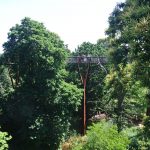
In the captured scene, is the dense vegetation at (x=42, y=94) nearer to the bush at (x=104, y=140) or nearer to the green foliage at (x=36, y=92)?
the green foliage at (x=36, y=92)

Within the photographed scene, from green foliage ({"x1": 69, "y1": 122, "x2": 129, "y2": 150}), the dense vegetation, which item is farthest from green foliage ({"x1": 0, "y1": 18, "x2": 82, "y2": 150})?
green foliage ({"x1": 69, "y1": 122, "x2": 129, "y2": 150})

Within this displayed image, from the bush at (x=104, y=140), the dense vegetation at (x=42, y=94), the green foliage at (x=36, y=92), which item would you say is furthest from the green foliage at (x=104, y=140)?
the green foliage at (x=36, y=92)

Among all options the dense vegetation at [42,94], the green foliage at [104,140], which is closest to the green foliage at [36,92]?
the dense vegetation at [42,94]

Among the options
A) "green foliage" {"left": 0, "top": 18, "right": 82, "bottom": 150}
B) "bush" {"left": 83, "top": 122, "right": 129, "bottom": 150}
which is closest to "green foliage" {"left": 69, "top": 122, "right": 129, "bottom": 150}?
"bush" {"left": 83, "top": 122, "right": 129, "bottom": 150}

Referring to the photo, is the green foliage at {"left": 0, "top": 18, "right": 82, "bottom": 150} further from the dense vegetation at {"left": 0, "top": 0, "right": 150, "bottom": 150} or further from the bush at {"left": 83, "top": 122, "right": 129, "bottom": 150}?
the bush at {"left": 83, "top": 122, "right": 129, "bottom": 150}

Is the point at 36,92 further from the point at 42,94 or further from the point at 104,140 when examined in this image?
the point at 104,140

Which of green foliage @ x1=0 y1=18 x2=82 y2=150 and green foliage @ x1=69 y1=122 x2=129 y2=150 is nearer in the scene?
green foliage @ x1=69 y1=122 x2=129 y2=150

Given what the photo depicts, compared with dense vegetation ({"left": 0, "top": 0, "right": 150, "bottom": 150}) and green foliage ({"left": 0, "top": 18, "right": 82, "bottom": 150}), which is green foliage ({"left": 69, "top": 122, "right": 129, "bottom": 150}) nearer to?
dense vegetation ({"left": 0, "top": 0, "right": 150, "bottom": 150})

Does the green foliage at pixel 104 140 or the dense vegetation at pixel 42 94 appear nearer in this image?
the green foliage at pixel 104 140

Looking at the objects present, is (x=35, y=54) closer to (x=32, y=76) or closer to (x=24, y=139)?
(x=32, y=76)

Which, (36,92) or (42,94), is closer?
(42,94)

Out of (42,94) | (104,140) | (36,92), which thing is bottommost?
(104,140)

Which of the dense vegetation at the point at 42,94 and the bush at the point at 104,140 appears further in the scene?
the dense vegetation at the point at 42,94

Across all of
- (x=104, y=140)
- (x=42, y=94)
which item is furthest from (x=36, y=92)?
(x=104, y=140)
